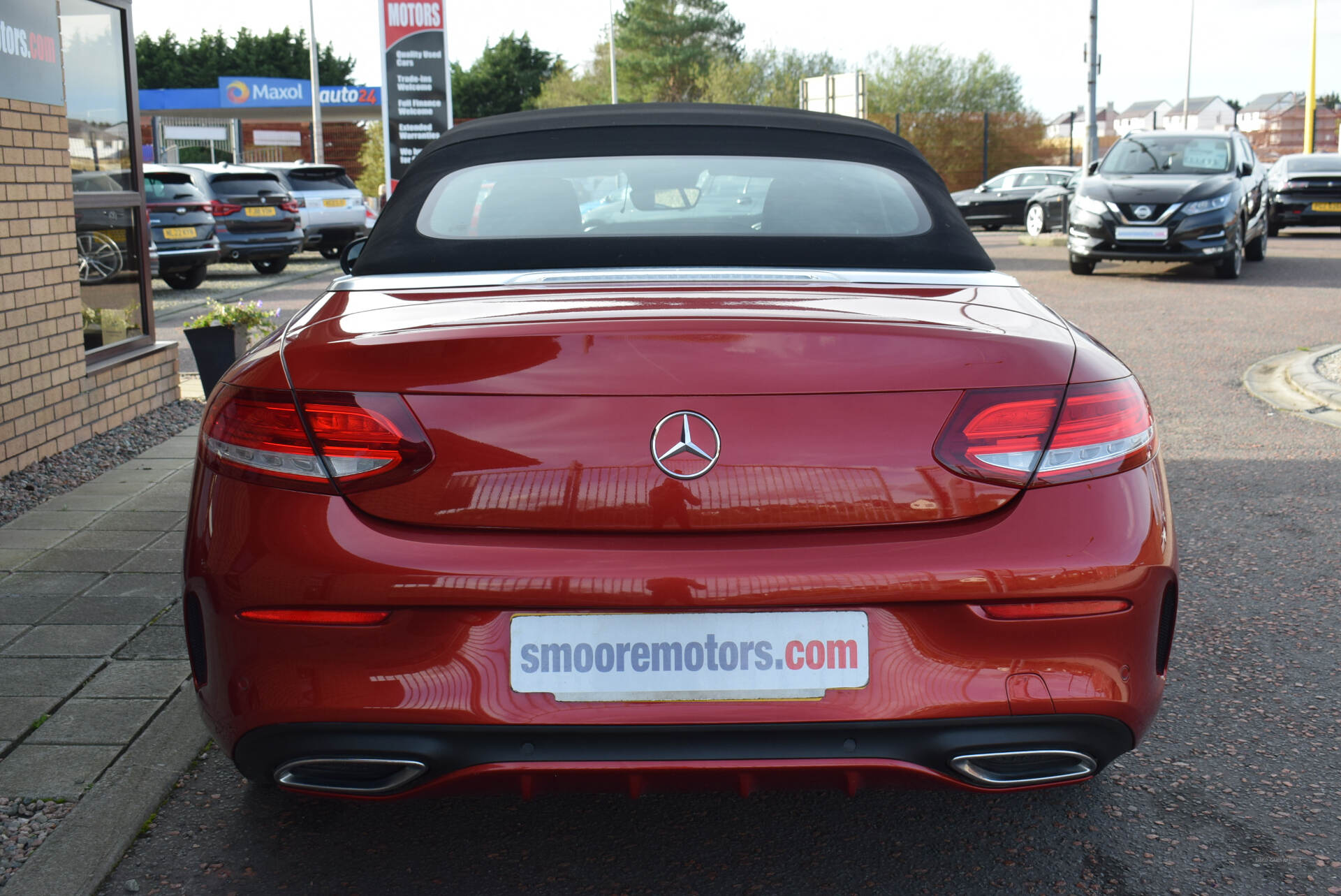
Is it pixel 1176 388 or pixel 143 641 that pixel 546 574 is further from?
pixel 1176 388

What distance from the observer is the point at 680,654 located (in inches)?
82.7

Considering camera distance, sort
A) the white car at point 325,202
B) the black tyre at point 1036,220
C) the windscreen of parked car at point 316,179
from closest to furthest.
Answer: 1. the white car at point 325,202
2. the windscreen of parked car at point 316,179
3. the black tyre at point 1036,220

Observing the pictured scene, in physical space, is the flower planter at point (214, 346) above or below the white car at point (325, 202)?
below

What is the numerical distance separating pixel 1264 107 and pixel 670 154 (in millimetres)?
175913

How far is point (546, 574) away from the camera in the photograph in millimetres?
2088

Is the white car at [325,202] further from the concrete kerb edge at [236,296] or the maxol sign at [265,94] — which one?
the maxol sign at [265,94]

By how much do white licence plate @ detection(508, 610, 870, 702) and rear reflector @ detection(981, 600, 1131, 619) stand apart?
0.23 m

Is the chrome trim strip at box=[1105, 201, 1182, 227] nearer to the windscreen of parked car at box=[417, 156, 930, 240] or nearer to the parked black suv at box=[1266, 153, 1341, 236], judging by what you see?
the parked black suv at box=[1266, 153, 1341, 236]

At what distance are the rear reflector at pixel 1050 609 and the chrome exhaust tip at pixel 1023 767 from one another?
23 centimetres

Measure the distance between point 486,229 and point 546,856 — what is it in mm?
1459

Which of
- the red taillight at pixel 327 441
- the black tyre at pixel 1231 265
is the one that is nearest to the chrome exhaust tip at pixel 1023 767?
the red taillight at pixel 327 441

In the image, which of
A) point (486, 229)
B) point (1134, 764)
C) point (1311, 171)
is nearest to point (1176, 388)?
point (1134, 764)

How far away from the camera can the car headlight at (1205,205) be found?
14.8m

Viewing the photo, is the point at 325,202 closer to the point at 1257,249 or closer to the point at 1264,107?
the point at 1257,249
